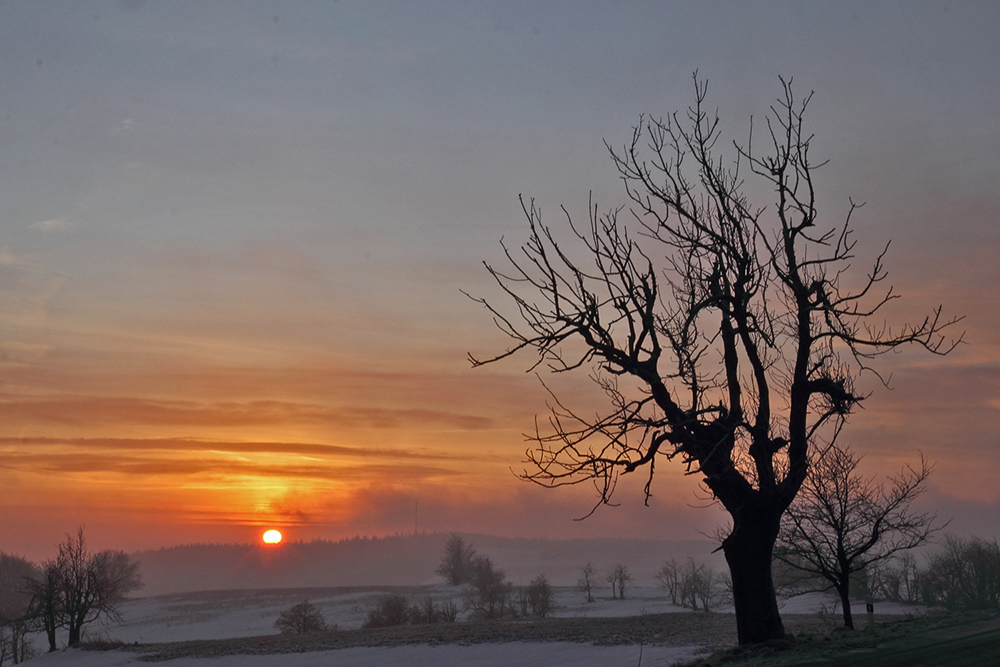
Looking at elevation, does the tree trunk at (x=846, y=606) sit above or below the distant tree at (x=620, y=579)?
above

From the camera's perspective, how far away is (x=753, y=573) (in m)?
14.1

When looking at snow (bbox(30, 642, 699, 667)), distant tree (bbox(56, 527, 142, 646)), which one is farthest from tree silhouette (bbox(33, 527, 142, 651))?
snow (bbox(30, 642, 699, 667))

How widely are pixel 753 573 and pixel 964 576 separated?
37168mm

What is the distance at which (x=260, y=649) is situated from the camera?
3219 centimetres

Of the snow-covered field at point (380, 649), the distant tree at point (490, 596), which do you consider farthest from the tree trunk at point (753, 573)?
the distant tree at point (490, 596)

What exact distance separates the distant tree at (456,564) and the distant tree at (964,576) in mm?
62700

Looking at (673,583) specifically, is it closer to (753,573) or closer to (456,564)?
(456,564)

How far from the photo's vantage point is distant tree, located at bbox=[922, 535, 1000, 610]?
128 ft

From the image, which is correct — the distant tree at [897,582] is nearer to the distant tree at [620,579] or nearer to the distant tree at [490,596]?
the distant tree at [490,596]

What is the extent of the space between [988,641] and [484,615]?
57319 mm

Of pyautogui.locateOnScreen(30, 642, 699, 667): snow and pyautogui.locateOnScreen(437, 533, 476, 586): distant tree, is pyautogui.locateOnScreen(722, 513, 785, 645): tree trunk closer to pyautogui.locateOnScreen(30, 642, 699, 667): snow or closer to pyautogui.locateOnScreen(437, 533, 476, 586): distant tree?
pyautogui.locateOnScreen(30, 642, 699, 667): snow

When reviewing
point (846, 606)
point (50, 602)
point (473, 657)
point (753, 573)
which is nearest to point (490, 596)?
point (50, 602)

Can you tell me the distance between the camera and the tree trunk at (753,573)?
46.0ft

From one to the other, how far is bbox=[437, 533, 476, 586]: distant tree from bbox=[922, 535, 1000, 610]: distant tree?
206 feet
